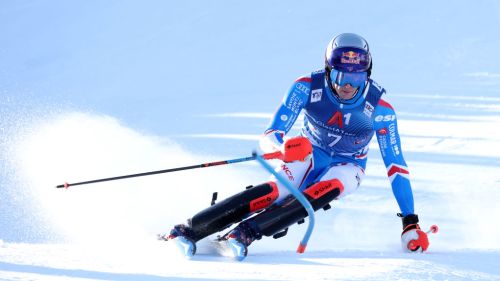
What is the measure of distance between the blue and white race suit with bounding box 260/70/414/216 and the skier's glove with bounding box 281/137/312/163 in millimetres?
683

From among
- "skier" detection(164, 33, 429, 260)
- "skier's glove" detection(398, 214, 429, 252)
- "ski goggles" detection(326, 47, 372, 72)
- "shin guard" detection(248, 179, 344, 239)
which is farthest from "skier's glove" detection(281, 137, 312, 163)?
"skier's glove" detection(398, 214, 429, 252)

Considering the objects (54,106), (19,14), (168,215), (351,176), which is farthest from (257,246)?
(19,14)

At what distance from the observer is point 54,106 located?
36.9 ft

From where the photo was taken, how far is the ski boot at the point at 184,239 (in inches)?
186

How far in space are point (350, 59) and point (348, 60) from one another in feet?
0.05

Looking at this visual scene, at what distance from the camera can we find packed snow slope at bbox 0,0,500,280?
183 inches

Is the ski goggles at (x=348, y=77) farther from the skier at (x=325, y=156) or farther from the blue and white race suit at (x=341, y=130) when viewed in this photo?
the blue and white race suit at (x=341, y=130)

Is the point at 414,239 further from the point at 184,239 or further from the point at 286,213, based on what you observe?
the point at 184,239

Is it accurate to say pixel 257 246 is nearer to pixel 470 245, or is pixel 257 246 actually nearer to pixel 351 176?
pixel 351 176

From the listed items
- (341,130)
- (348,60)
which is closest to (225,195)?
(341,130)

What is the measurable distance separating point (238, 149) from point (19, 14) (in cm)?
778

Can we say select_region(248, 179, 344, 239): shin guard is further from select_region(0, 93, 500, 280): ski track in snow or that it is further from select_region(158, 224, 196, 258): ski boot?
select_region(158, 224, 196, 258): ski boot

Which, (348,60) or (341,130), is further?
(341,130)

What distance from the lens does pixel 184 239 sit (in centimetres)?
480
